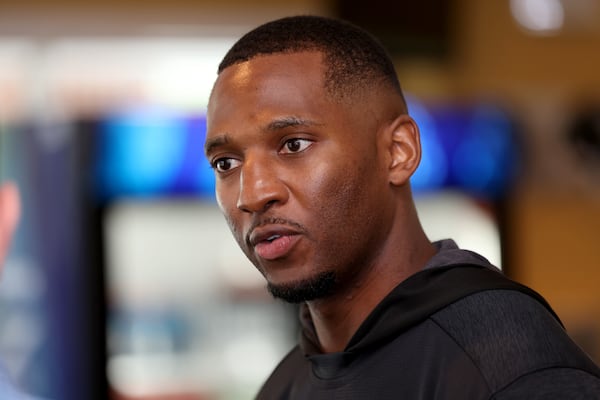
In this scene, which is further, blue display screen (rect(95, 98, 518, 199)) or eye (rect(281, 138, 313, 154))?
blue display screen (rect(95, 98, 518, 199))

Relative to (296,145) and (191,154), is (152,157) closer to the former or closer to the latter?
(191,154)

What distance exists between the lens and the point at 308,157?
1.69 m

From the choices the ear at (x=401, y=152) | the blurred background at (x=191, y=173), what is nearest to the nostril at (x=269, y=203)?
the ear at (x=401, y=152)

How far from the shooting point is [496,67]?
21.7 ft

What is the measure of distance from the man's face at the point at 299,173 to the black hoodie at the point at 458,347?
0.12 meters

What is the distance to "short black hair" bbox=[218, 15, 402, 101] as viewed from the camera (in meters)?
1.75

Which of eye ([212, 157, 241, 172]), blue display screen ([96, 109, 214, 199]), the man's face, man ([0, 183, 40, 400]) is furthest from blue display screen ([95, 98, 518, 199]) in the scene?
the man's face

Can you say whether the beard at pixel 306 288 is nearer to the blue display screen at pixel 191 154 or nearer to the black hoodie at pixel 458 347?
the black hoodie at pixel 458 347

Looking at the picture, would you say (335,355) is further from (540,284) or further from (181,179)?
(540,284)

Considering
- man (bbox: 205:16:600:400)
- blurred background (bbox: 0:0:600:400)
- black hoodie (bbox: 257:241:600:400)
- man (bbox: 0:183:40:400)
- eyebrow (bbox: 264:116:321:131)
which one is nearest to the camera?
black hoodie (bbox: 257:241:600:400)

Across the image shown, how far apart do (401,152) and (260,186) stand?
0.27 metres

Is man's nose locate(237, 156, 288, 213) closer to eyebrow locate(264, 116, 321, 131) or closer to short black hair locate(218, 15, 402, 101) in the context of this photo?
eyebrow locate(264, 116, 321, 131)

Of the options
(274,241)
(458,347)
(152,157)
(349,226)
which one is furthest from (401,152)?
(152,157)

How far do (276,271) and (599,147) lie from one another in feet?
17.1
